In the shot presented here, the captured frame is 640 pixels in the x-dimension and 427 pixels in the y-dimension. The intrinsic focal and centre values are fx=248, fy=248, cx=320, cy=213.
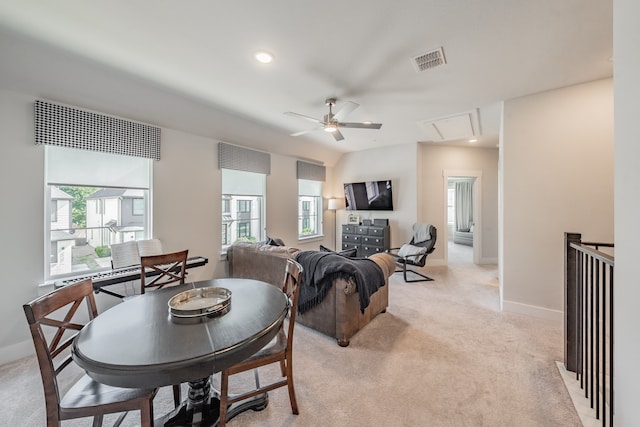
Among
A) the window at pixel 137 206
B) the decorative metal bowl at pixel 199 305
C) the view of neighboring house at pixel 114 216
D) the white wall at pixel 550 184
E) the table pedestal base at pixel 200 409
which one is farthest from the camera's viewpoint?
the window at pixel 137 206

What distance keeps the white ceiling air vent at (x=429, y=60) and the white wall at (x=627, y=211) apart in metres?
1.24

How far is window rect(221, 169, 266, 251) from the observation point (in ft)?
14.1

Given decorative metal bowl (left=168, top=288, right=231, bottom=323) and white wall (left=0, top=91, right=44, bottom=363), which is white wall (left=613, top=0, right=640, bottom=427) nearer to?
decorative metal bowl (left=168, top=288, right=231, bottom=323)

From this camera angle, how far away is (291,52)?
2.20 meters

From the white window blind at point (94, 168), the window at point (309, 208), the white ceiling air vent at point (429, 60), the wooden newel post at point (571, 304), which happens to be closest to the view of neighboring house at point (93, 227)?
the white window blind at point (94, 168)

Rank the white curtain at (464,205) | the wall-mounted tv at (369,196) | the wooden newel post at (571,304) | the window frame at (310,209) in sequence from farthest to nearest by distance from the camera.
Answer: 1. the white curtain at (464,205)
2. the window frame at (310,209)
3. the wall-mounted tv at (369,196)
4. the wooden newel post at (571,304)

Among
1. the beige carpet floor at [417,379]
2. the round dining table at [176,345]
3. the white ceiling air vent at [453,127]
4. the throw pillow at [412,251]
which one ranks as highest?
the white ceiling air vent at [453,127]

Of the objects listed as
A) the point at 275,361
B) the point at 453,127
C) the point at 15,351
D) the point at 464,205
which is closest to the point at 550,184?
the point at 453,127

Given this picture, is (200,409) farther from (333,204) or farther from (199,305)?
(333,204)

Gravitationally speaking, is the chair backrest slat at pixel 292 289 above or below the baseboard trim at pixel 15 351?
above

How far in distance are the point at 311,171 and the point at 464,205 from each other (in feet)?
20.5

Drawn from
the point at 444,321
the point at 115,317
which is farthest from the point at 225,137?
the point at 444,321

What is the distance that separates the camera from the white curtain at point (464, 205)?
347 inches

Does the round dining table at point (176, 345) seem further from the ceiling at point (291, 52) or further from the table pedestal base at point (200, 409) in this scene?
the ceiling at point (291, 52)
